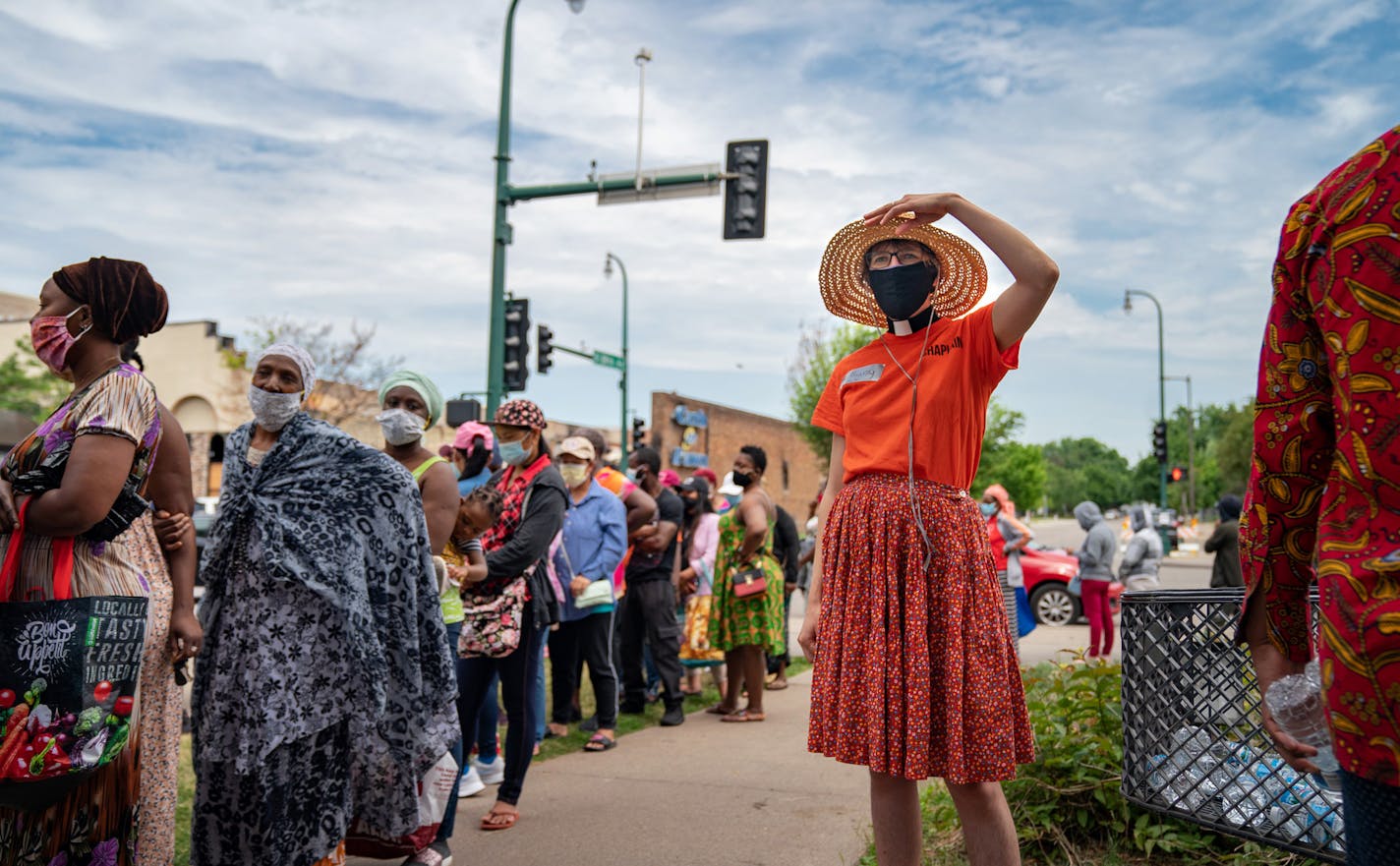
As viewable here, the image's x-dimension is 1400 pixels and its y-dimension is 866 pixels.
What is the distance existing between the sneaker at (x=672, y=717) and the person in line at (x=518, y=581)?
2.74 m

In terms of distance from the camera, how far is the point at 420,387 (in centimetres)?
502

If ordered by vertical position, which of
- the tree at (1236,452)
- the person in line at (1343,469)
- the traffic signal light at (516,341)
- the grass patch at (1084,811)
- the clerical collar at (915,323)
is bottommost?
the grass patch at (1084,811)

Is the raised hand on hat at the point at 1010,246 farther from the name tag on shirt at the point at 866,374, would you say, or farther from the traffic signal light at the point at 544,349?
the traffic signal light at the point at 544,349

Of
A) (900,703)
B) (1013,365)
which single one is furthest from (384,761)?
(1013,365)

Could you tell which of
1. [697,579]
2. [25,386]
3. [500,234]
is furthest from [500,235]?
[25,386]

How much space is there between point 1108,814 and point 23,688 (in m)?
3.81

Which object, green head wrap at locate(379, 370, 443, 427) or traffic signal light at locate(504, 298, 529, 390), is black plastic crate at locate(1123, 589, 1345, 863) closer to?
green head wrap at locate(379, 370, 443, 427)

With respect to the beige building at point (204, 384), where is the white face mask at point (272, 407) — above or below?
below

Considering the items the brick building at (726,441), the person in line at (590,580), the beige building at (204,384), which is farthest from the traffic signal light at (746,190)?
the brick building at (726,441)

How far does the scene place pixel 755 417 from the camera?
5728cm

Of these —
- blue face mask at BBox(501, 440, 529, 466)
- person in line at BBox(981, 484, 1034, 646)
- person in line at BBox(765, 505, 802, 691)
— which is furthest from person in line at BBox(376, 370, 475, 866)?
person in line at BBox(981, 484, 1034, 646)

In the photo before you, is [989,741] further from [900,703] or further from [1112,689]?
[1112,689]

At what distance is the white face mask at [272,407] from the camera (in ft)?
12.7

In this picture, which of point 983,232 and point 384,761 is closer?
point 983,232
